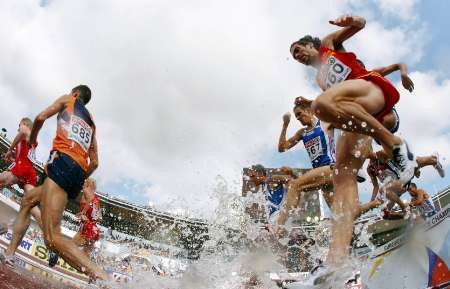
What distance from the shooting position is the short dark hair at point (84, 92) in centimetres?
396

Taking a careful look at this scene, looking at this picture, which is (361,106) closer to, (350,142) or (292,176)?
(350,142)

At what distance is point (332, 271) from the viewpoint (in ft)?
8.08

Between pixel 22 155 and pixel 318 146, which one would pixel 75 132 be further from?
pixel 22 155

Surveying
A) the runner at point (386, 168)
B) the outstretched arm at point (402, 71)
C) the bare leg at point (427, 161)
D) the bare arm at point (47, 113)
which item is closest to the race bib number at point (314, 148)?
the runner at point (386, 168)

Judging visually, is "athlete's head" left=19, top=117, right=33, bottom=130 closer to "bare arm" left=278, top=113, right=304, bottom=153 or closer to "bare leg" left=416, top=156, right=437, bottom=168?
"bare arm" left=278, top=113, right=304, bottom=153

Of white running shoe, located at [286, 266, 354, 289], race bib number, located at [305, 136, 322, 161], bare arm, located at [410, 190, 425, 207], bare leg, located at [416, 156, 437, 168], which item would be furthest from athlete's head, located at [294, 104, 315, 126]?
white running shoe, located at [286, 266, 354, 289]

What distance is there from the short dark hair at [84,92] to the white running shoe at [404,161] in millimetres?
2960

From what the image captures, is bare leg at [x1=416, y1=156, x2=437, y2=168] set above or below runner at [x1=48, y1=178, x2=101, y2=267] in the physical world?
above

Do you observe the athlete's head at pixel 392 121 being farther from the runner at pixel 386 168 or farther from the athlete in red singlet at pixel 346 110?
the runner at pixel 386 168

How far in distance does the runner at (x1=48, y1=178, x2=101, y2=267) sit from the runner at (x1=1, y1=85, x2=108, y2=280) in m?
3.93

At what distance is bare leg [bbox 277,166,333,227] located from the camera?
4809 mm

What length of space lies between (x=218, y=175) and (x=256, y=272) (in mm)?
1327

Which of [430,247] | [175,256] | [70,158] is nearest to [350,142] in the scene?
[430,247]

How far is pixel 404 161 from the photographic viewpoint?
2660 mm
